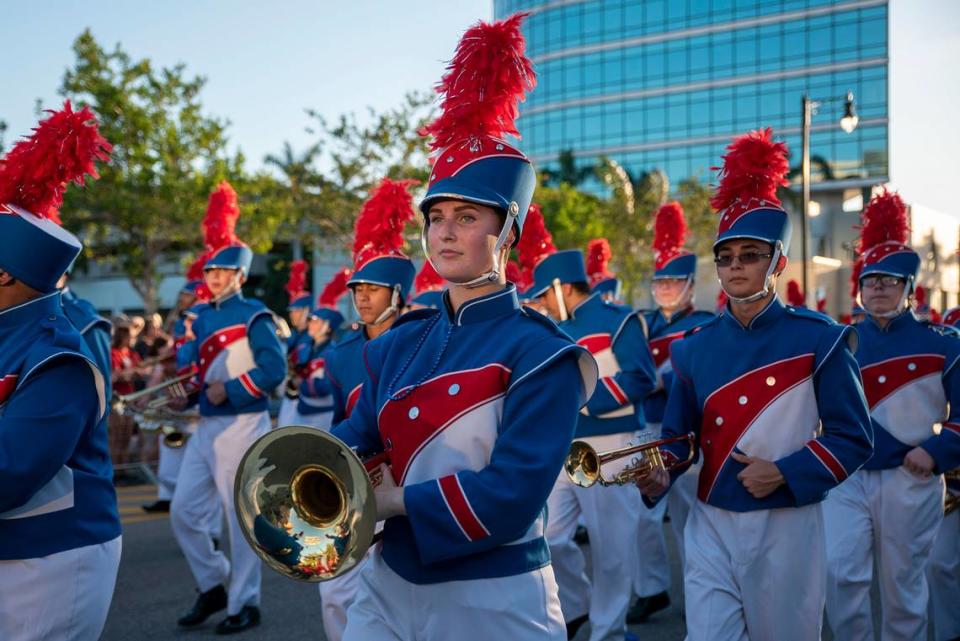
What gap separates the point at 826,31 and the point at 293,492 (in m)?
58.3

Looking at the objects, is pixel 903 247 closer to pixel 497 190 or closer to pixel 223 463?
pixel 497 190

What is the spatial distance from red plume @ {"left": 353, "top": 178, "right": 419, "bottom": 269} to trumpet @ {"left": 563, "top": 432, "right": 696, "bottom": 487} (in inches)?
120

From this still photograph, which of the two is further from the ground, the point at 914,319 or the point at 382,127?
the point at 382,127

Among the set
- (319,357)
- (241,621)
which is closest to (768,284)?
(241,621)

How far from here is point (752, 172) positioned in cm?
486

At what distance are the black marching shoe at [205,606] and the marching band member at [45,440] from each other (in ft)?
10.7

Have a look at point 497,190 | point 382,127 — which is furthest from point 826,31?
point 497,190

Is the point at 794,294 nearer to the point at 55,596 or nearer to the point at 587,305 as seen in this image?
the point at 587,305

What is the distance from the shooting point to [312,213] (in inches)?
916

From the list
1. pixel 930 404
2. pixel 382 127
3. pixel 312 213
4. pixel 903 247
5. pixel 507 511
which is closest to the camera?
pixel 507 511

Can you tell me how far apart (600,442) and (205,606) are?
297 cm

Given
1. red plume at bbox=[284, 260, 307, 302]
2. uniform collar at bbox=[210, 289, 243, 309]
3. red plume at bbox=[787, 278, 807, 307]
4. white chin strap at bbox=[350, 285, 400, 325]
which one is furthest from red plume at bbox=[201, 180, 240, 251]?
red plume at bbox=[787, 278, 807, 307]

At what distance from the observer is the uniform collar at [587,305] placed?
299 inches

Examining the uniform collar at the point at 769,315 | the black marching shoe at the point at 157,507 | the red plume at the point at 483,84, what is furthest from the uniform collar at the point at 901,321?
the black marching shoe at the point at 157,507
